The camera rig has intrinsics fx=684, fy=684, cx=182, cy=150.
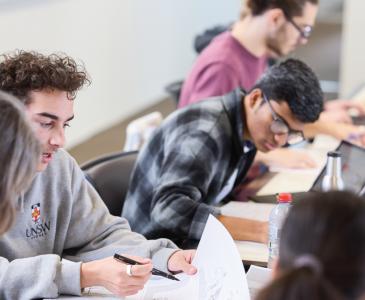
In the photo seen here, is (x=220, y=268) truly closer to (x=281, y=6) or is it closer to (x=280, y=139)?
(x=280, y=139)

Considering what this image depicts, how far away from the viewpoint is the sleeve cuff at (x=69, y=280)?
150cm

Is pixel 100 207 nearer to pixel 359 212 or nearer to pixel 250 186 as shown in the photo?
pixel 250 186

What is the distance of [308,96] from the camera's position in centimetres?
204

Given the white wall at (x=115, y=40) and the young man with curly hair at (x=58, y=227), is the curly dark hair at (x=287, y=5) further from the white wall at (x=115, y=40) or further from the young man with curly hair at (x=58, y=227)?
the white wall at (x=115, y=40)

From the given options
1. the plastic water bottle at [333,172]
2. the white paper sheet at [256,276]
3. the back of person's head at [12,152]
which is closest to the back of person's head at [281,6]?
the plastic water bottle at [333,172]

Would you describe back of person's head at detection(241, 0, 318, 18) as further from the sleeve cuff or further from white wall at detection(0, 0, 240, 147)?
the sleeve cuff

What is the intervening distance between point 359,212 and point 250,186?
1.59m

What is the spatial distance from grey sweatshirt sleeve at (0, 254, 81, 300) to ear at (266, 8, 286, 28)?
1719 mm

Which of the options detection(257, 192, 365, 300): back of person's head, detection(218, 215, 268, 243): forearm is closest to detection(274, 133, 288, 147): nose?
detection(218, 215, 268, 243): forearm

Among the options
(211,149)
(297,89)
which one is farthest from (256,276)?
(297,89)

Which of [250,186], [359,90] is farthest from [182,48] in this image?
[250,186]

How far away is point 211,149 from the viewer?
6.80 feet

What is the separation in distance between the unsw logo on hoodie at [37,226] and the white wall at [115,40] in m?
2.46

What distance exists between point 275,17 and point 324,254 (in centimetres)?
218
